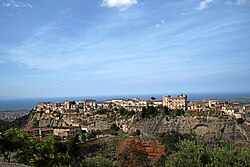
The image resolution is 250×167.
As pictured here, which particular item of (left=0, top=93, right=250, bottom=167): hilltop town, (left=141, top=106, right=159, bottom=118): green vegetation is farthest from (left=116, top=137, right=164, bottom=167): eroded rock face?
(left=141, top=106, right=159, bottom=118): green vegetation

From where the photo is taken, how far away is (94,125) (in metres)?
64.4

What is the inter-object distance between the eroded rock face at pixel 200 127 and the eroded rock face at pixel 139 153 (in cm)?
2010

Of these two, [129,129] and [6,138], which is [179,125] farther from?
[6,138]

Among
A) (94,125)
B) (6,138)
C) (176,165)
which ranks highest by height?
(6,138)

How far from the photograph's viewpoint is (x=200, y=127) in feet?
→ 166

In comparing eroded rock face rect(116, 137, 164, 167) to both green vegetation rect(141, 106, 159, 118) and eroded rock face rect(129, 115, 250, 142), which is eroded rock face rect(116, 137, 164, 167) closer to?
eroded rock face rect(129, 115, 250, 142)

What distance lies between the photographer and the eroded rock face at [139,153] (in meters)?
18.5

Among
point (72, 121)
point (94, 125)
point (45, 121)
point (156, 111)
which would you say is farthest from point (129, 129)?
point (45, 121)

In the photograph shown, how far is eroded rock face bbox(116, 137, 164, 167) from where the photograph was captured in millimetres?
18500

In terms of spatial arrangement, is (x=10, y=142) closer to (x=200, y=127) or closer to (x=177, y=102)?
(x=200, y=127)

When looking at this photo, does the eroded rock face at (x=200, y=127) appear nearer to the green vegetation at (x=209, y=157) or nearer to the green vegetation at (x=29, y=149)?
the green vegetation at (x=209, y=157)

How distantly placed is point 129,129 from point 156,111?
7.93 meters

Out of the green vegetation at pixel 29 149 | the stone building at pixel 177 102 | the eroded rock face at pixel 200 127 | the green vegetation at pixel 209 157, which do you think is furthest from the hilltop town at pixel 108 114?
the green vegetation at pixel 209 157

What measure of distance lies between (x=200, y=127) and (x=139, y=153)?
3277cm
